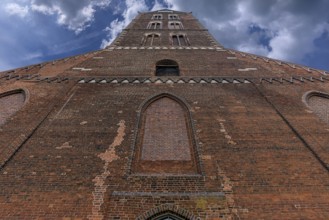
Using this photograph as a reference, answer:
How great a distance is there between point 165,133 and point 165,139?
28 cm

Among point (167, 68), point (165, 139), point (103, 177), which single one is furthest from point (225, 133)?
point (167, 68)

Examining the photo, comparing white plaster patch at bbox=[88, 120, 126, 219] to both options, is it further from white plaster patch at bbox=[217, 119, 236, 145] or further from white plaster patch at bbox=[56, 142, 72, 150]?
white plaster patch at bbox=[217, 119, 236, 145]

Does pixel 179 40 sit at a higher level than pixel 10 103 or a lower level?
higher

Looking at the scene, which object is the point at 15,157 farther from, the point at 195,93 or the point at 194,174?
the point at 195,93

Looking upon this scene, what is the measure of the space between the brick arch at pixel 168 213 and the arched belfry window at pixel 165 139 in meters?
1.24

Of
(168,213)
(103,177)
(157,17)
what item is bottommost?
(168,213)

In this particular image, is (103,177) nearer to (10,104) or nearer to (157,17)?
(10,104)

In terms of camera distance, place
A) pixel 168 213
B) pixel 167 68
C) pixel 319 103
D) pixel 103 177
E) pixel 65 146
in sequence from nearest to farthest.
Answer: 1. pixel 168 213
2. pixel 103 177
3. pixel 65 146
4. pixel 319 103
5. pixel 167 68

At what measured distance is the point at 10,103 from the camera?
31.9ft

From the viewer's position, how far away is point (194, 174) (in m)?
6.82

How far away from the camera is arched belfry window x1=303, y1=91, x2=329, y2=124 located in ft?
30.5

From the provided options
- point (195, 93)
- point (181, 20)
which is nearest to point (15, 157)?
point (195, 93)

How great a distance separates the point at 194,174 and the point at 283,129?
3253 millimetres

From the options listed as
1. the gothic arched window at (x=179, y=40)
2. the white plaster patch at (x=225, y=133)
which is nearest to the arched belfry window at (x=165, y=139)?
the white plaster patch at (x=225, y=133)
